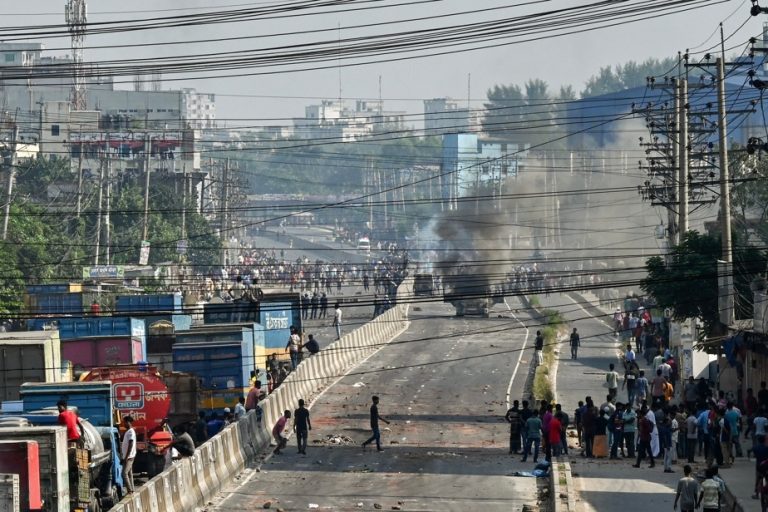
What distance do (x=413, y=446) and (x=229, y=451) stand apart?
240 inches

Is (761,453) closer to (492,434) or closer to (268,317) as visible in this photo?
(492,434)

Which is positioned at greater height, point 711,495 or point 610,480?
point 711,495

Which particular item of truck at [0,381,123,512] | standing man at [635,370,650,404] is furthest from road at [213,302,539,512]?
standing man at [635,370,650,404]

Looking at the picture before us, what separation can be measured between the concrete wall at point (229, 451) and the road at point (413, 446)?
1.37 ft

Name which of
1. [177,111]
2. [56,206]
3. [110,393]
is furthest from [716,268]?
[177,111]

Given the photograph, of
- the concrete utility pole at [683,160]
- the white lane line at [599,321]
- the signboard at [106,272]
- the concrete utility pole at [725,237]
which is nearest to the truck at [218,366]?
the concrete utility pole at [725,237]

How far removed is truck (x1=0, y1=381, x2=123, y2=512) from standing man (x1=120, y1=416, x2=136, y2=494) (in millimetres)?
163

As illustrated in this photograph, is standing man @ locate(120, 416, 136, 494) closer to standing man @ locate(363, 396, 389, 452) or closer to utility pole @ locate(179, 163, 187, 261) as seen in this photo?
standing man @ locate(363, 396, 389, 452)

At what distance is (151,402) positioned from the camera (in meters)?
33.0

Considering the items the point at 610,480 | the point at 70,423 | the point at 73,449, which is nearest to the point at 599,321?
the point at 610,480

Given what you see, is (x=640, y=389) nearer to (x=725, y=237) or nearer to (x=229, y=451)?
(x=725, y=237)

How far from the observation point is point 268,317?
51.7m

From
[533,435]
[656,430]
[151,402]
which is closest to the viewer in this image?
[656,430]

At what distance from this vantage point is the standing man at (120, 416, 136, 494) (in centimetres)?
2825
